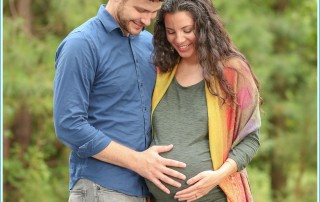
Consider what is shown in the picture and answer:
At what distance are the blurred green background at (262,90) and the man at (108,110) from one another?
346cm

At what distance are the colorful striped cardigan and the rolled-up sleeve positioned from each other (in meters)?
0.28

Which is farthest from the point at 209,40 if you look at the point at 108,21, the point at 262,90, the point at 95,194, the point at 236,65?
the point at 262,90

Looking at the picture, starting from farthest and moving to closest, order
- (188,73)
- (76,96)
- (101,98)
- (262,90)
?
(262,90) < (188,73) < (101,98) < (76,96)

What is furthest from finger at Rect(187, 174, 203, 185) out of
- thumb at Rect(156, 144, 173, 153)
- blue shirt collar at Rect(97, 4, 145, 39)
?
blue shirt collar at Rect(97, 4, 145, 39)

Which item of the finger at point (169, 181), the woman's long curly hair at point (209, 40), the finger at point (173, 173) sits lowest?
the finger at point (169, 181)

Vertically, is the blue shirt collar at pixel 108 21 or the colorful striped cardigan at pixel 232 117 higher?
the blue shirt collar at pixel 108 21

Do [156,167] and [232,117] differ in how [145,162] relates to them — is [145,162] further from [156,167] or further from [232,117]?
[232,117]

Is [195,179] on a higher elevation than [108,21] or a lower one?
lower

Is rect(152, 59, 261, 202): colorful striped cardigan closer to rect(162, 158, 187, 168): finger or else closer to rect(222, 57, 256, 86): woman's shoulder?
rect(222, 57, 256, 86): woman's shoulder

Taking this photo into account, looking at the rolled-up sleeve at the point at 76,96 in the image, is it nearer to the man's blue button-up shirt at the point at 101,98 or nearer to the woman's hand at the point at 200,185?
the man's blue button-up shirt at the point at 101,98

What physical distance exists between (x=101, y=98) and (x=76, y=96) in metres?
0.13

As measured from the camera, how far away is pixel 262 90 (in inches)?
299

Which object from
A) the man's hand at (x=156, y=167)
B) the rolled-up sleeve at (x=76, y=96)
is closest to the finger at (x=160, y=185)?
the man's hand at (x=156, y=167)

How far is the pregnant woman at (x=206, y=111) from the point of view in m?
2.44
